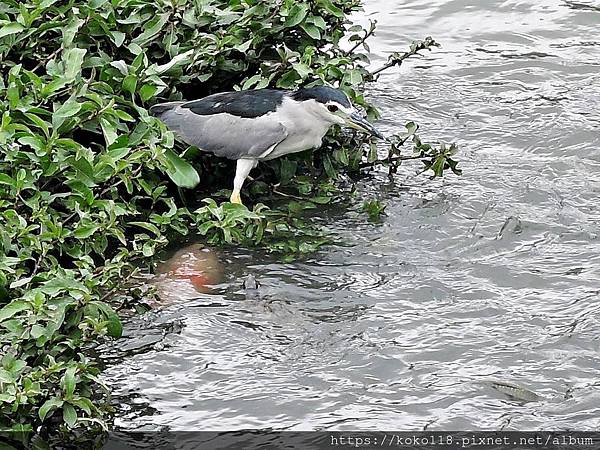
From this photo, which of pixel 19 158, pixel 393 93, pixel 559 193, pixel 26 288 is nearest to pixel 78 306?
pixel 26 288

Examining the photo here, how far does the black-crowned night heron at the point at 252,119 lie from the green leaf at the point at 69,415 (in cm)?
242

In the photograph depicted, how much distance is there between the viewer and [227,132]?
680 centimetres

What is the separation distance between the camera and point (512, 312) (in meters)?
5.89

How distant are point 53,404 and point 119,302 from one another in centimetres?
130

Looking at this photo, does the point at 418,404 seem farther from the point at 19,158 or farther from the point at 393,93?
the point at 393,93

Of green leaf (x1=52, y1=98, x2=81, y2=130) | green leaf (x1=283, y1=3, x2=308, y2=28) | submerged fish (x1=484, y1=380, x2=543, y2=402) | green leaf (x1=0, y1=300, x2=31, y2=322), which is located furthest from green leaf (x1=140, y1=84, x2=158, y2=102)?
submerged fish (x1=484, y1=380, x2=543, y2=402)

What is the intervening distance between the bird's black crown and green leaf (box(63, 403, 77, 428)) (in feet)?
9.06

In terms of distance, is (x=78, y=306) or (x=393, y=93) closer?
(x=78, y=306)

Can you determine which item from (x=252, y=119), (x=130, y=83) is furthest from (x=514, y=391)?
(x=130, y=83)

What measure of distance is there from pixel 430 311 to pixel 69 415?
2.11 m

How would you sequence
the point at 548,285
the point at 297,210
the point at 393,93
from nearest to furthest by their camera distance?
the point at 548,285, the point at 297,210, the point at 393,93

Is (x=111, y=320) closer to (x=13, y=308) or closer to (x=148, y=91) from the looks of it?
(x=13, y=308)

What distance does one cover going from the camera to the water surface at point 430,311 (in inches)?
203

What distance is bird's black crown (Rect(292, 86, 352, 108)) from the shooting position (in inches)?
265
